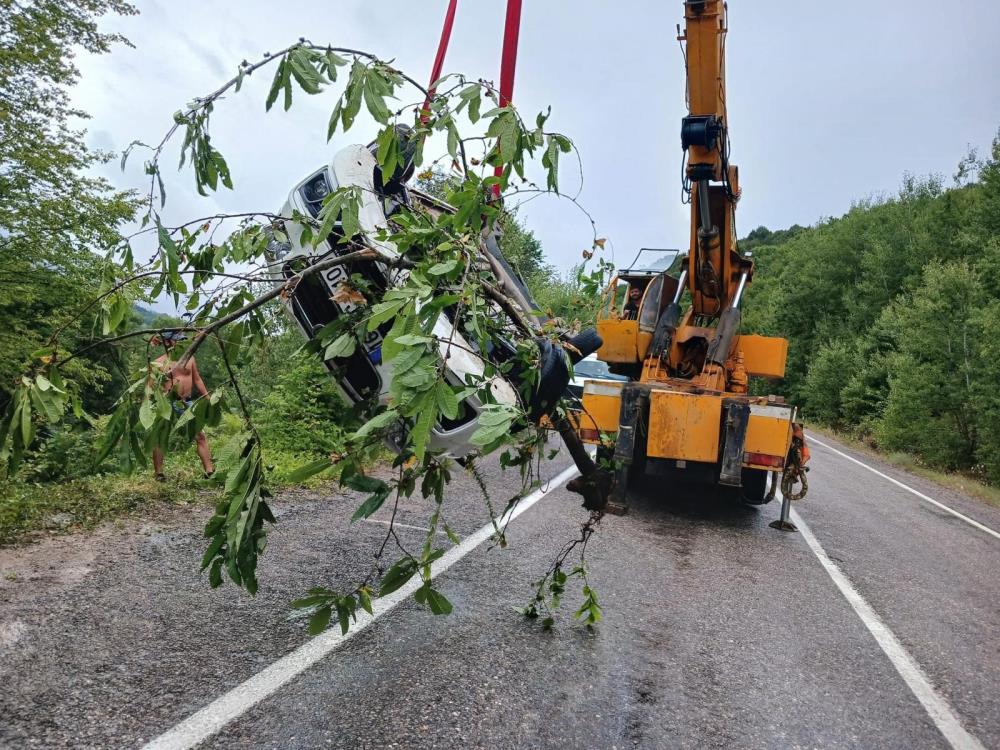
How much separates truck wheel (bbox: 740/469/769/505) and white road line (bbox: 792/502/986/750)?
1745 millimetres

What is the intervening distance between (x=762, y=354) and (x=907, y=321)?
882 inches

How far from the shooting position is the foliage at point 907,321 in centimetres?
1967

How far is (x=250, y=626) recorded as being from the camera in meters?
3.38

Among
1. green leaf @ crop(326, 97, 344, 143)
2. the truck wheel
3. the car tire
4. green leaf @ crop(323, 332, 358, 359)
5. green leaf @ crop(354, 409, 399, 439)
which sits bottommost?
the truck wheel

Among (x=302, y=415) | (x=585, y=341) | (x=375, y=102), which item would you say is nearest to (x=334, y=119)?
(x=375, y=102)

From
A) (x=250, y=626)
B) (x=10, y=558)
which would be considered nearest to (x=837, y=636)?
(x=250, y=626)

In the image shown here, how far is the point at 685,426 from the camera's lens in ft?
23.2

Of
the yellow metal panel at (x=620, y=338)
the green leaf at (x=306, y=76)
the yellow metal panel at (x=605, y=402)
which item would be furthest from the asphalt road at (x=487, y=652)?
the yellow metal panel at (x=620, y=338)

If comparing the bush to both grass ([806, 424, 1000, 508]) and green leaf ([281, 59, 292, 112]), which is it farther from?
grass ([806, 424, 1000, 508])

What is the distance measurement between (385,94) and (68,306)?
13082mm

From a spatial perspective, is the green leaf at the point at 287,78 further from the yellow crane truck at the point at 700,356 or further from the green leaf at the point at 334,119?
the yellow crane truck at the point at 700,356

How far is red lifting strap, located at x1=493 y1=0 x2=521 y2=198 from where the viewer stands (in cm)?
253

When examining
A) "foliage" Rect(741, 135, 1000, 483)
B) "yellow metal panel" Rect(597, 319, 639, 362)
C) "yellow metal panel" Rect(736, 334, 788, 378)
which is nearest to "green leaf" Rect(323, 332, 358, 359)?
"yellow metal panel" Rect(597, 319, 639, 362)

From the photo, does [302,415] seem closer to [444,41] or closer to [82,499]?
[82,499]
